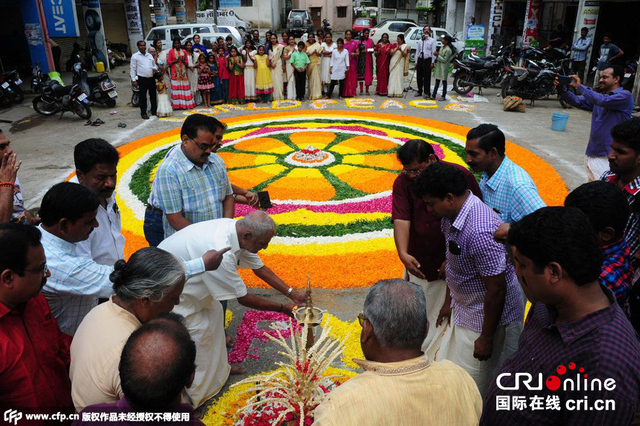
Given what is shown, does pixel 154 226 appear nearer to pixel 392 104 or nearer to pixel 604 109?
pixel 604 109

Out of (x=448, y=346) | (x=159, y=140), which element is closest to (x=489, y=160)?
(x=448, y=346)

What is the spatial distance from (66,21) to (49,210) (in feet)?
51.2

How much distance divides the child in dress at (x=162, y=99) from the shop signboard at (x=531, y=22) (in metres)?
13.5

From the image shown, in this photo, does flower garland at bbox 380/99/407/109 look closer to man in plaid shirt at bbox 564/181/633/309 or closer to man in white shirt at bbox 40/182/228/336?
man in plaid shirt at bbox 564/181/633/309

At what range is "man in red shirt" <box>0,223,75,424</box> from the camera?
201cm

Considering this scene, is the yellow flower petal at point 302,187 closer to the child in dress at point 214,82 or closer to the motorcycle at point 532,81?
the child in dress at point 214,82

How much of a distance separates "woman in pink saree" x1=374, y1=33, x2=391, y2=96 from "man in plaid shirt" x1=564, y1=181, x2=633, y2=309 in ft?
41.0

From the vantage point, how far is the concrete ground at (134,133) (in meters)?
8.08

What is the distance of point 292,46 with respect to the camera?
1394cm

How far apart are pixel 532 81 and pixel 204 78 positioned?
375 inches

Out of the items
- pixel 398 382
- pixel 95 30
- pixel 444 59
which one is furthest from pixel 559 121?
pixel 95 30

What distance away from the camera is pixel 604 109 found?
5.55 metres

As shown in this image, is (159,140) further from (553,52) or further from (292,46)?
(553,52)

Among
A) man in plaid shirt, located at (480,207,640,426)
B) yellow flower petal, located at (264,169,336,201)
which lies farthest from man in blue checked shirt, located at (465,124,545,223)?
yellow flower petal, located at (264,169,336,201)
